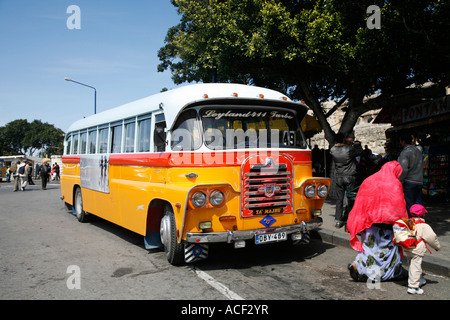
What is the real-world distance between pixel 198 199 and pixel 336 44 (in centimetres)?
709

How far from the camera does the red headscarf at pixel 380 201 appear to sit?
4590 mm

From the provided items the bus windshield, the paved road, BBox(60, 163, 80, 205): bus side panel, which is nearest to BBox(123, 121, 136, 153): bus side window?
the paved road

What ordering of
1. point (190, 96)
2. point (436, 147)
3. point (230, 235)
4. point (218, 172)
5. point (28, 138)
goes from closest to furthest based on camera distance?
point (230, 235), point (218, 172), point (190, 96), point (436, 147), point (28, 138)

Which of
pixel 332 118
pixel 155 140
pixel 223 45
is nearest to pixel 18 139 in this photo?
pixel 332 118

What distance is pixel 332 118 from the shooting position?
102ft

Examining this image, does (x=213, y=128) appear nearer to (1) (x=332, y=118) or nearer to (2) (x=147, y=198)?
(2) (x=147, y=198)

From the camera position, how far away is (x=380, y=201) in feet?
15.3

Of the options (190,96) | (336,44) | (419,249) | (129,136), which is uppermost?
(336,44)

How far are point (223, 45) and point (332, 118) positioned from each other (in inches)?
795

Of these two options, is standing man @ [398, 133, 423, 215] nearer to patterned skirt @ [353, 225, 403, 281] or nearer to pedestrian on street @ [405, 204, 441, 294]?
patterned skirt @ [353, 225, 403, 281]

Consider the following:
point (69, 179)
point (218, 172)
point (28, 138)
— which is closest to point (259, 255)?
point (218, 172)

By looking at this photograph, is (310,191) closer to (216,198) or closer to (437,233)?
(216,198)

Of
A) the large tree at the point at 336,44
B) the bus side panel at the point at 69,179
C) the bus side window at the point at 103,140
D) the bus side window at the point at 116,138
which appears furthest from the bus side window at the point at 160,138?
the large tree at the point at 336,44
